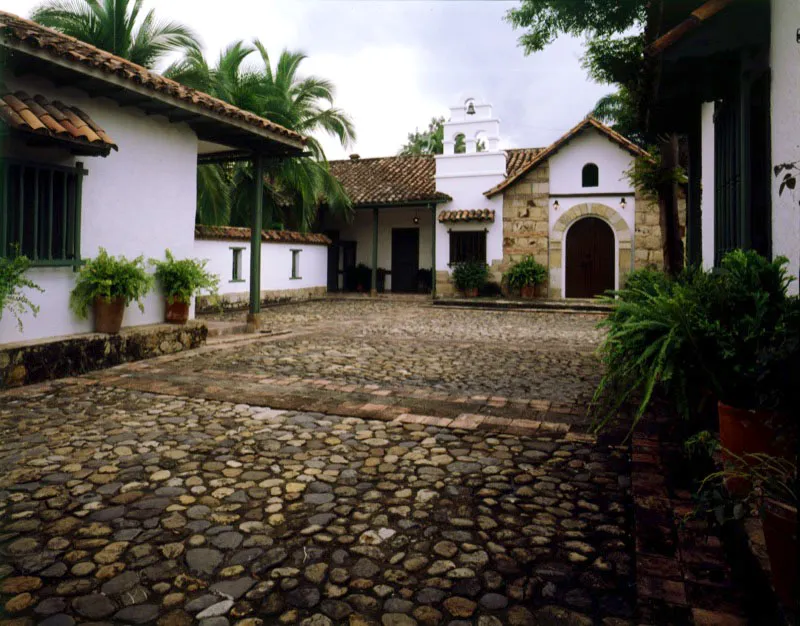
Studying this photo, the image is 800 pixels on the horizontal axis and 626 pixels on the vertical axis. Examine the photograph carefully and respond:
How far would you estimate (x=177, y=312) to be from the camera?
25.2ft

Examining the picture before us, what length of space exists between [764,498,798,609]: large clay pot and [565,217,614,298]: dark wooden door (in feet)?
54.3

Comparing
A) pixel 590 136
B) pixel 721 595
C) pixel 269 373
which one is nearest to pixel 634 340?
pixel 721 595

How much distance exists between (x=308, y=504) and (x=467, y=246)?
16814 millimetres

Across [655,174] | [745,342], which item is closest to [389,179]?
[655,174]

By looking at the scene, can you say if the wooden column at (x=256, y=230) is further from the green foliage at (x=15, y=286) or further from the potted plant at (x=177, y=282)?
the green foliage at (x=15, y=286)

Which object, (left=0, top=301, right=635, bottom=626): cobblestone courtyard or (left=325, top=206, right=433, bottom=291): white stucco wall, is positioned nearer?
(left=0, top=301, right=635, bottom=626): cobblestone courtyard

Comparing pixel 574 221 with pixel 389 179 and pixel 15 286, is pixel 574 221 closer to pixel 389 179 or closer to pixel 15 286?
pixel 389 179

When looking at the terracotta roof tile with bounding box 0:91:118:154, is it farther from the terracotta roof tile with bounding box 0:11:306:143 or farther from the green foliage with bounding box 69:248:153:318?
the green foliage with bounding box 69:248:153:318

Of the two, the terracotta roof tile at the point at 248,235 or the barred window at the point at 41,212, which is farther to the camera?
the terracotta roof tile at the point at 248,235

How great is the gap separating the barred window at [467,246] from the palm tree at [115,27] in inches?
383

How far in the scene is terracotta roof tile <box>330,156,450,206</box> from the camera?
19.6m

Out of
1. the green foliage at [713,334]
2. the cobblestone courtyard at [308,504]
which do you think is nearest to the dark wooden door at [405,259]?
the cobblestone courtyard at [308,504]

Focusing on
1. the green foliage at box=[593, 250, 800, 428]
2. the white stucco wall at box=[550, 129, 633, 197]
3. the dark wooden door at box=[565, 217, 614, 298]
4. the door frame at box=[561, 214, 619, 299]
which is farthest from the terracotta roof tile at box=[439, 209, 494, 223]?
the green foliage at box=[593, 250, 800, 428]

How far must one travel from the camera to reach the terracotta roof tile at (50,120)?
511cm
